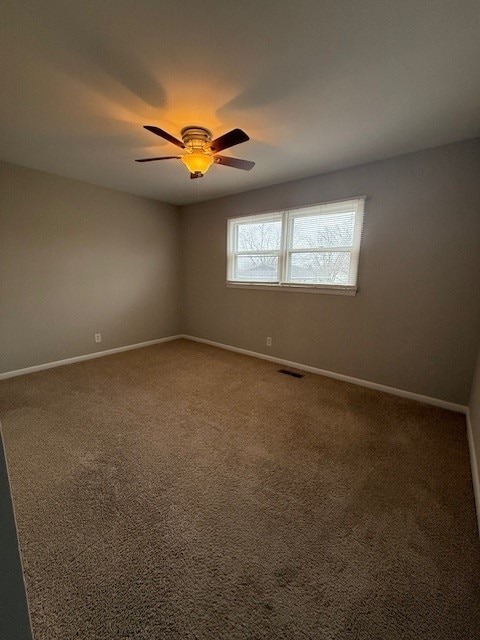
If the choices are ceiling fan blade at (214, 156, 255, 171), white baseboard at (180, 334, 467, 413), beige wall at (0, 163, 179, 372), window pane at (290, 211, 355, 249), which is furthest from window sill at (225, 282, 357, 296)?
ceiling fan blade at (214, 156, 255, 171)

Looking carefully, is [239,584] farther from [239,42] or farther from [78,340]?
[78,340]

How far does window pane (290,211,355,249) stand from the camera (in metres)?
3.01

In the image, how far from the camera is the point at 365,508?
1.47 metres

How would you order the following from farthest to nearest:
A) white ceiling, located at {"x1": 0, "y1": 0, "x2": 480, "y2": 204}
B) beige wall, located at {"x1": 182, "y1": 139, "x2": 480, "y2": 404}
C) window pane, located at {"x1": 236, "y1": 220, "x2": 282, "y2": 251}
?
window pane, located at {"x1": 236, "y1": 220, "x2": 282, "y2": 251}, beige wall, located at {"x1": 182, "y1": 139, "x2": 480, "y2": 404}, white ceiling, located at {"x1": 0, "y1": 0, "x2": 480, "y2": 204}

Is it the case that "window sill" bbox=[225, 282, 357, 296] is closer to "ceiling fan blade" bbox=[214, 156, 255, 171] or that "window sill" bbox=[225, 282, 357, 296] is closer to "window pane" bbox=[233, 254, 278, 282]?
"window pane" bbox=[233, 254, 278, 282]

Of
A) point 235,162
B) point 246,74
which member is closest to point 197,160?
point 235,162

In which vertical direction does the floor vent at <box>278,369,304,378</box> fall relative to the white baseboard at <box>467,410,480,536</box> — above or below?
below

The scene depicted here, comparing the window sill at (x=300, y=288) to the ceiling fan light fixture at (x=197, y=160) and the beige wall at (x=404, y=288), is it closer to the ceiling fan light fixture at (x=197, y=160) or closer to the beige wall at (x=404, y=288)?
the beige wall at (x=404, y=288)

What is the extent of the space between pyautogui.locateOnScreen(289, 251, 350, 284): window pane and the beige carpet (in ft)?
4.90

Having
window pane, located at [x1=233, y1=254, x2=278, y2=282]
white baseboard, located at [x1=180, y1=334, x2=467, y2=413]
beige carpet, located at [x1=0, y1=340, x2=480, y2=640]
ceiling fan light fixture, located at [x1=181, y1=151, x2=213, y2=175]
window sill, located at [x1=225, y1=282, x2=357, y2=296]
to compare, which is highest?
ceiling fan light fixture, located at [x1=181, y1=151, x2=213, y2=175]

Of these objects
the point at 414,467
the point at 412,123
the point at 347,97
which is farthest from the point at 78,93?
the point at 414,467

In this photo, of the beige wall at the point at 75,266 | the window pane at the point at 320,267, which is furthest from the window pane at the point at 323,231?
the beige wall at the point at 75,266

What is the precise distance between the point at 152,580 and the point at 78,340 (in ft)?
10.9

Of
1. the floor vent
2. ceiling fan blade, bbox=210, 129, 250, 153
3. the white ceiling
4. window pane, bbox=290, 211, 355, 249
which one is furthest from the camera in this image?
the floor vent
